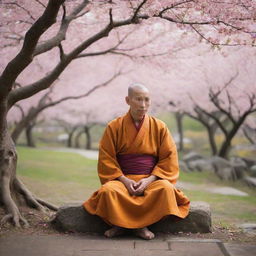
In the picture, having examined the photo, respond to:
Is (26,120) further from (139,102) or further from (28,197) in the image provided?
(139,102)

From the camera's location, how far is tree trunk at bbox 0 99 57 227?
5148mm

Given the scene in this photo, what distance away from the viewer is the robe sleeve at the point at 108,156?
181 inches

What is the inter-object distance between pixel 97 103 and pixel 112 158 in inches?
702

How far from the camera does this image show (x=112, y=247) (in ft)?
13.0

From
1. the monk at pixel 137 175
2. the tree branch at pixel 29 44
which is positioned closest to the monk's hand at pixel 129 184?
the monk at pixel 137 175

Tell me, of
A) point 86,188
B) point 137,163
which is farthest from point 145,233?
point 86,188

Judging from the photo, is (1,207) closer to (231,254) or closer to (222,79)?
(231,254)

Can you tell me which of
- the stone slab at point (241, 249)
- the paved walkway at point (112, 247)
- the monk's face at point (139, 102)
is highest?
the monk's face at point (139, 102)

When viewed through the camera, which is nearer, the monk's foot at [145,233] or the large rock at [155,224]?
the monk's foot at [145,233]

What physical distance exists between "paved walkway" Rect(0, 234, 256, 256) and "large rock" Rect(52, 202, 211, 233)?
29cm

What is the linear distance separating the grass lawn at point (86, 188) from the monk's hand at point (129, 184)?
1.98 meters

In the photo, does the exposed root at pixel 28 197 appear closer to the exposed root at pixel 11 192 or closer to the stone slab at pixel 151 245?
the exposed root at pixel 11 192

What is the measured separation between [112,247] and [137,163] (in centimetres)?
104

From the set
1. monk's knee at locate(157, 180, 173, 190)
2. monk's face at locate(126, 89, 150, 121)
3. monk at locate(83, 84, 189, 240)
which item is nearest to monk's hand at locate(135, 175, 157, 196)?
monk at locate(83, 84, 189, 240)
